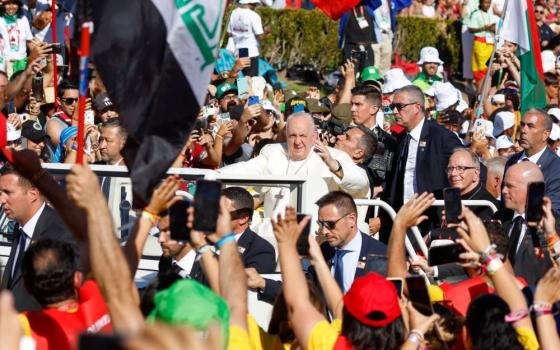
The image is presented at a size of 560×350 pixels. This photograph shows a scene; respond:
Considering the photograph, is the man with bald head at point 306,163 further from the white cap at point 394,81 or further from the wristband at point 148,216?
the white cap at point 394,81

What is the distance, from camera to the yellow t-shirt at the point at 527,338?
198 inches

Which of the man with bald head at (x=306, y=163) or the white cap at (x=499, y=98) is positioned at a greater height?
the man with bald head at (x=306, y=163)

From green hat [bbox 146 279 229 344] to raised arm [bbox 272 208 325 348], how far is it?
1.01m

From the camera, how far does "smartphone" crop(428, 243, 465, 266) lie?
18.5ft

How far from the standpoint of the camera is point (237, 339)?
4938 millimetres

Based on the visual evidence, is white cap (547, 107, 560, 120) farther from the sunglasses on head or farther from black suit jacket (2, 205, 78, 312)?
black suit jacket (2, 205, 78, 312)

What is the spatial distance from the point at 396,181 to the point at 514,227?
2670 mm

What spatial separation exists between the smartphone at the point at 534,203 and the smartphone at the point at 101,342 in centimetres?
324

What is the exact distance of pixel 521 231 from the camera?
727 centimetres

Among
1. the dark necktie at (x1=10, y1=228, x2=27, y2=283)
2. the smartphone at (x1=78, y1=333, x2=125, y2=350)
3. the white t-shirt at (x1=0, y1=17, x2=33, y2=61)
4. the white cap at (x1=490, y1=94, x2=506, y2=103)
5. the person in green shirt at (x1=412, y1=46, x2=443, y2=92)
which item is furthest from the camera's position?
the person in green shirt at (x1=412, y1=46, x2=443, y2=92)

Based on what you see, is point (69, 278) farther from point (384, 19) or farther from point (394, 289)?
point (384, 19)

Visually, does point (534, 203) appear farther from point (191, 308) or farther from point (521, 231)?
point (191, 308)

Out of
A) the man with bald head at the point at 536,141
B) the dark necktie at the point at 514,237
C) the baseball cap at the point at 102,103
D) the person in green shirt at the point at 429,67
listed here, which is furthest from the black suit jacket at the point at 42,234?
the person in green shirt at the point at 429,67

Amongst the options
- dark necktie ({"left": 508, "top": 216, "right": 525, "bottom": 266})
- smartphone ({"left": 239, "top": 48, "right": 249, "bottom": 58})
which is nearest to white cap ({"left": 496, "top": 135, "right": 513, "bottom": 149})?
smartphone ({"left": 239, "top": 48, "right": 249, "bottom": 58})
